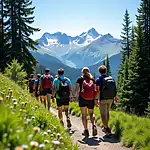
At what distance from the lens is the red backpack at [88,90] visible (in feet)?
30.4

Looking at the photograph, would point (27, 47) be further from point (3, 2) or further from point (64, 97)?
point (64, 97)

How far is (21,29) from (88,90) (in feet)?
91.8

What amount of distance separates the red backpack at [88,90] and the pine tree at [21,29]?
83.1ft

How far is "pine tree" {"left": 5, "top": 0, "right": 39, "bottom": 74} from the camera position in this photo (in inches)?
1362

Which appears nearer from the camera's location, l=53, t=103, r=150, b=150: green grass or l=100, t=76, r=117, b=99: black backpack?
l=53, t=103, r=150, b=150: green grass

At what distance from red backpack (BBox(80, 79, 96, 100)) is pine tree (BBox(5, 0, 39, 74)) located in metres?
25.3

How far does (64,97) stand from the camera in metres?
10.3

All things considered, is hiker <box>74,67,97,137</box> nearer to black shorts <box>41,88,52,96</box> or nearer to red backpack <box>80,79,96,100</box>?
red backpack <box>80,79,96,100</box>

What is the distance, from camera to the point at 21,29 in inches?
1407

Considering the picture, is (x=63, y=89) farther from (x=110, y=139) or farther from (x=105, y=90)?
(x=110, y=139)

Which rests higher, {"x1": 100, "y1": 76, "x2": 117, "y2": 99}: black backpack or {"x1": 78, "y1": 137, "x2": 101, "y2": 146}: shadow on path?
{"x1": 100, "y1": 76, "x2": 117, "y2": 99}: black backpack

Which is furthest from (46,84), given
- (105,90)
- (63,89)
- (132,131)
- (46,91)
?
(132,131)

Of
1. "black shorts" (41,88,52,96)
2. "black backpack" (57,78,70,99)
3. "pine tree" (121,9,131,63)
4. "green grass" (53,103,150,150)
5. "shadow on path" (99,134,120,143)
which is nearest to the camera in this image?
"green grass" (53,103,150,150)

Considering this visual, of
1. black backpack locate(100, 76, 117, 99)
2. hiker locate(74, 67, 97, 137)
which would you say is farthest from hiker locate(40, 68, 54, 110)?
black backpack locate(100, 76, 117, 99)
